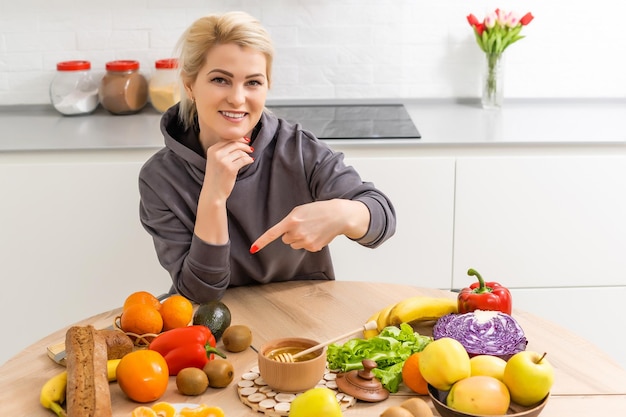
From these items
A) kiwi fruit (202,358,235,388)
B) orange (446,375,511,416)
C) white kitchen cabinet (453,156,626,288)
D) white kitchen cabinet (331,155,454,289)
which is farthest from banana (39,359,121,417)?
white kitchen cabinet (453,156,626,288)

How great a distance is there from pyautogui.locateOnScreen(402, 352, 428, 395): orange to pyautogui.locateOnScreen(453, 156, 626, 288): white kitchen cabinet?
145 cm

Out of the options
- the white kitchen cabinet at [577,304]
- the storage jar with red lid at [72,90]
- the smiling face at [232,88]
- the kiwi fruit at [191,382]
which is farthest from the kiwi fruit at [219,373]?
the storage jar with red lid at [72,90]

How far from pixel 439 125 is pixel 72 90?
134 centimetres

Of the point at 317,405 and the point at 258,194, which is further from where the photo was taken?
the point at 258,194

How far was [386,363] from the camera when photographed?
5.06 feet

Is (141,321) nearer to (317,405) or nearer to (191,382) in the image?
(191,382)

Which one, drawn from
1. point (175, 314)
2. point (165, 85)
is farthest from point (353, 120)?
point (175, 314)

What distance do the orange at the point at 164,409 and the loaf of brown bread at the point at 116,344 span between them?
218 millimetres

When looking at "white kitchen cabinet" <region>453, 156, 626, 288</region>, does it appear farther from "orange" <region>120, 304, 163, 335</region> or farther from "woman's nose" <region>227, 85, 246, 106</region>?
"orange" <region>120, 304, 163, 335</region>

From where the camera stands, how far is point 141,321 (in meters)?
1.66

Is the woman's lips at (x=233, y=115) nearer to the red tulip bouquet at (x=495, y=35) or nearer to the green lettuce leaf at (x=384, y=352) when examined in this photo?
the green lettuce leaf at (x=384, y=352)

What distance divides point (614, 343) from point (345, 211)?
5.31 feet

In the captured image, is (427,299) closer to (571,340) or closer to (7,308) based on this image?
(571,340)

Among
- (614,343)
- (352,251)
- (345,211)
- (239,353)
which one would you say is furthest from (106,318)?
(614,343)
